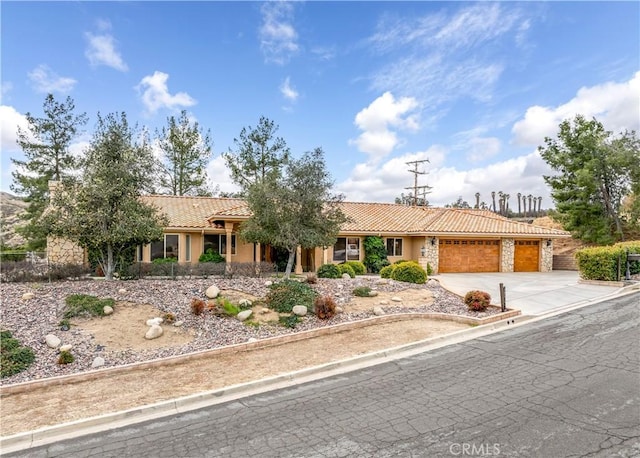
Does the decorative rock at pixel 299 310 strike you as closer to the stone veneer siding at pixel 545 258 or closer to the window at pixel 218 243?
the window at pixel 218 243

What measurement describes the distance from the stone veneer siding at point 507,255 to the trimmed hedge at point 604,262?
20.3ft

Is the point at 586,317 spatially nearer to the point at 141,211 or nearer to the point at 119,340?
the point at 119,340

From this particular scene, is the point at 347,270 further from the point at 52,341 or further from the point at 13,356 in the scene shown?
the point at 13,356

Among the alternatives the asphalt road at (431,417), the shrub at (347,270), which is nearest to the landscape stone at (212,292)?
the asphalt road at (431,417)

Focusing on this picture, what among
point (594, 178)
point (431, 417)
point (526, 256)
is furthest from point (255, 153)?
point (431, 417)

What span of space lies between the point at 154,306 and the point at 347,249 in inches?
533

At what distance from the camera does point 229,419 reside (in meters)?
5.57

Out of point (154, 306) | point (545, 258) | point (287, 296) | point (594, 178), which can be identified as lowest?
point (154, 306)

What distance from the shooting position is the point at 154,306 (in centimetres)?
1123

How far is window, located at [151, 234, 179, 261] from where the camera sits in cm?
2092

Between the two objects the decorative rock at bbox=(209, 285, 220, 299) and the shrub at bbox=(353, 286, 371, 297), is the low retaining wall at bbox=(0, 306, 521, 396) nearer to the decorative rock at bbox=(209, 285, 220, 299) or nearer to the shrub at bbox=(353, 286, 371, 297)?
the shrub at bbox=(353, 286, 371, 297)

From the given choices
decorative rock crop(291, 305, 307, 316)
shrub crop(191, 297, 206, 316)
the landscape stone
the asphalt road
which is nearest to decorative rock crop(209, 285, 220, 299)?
the landscape stone

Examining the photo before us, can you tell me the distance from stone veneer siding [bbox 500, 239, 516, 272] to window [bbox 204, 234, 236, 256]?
16.8m

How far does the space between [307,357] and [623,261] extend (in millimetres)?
16623
